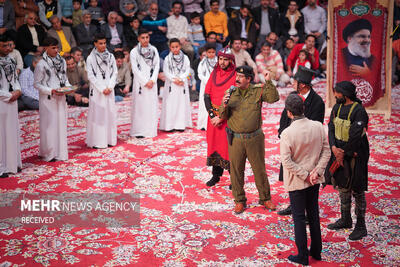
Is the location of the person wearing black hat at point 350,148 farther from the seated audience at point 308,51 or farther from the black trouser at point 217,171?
the seated audience at point 308,51

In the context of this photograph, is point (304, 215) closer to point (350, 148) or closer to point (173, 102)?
point (350, 148)

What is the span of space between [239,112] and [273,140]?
304 cm

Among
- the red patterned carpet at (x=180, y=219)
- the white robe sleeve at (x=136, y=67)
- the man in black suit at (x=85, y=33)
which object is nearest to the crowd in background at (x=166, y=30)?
the man in black suit at (x=85, y=33)

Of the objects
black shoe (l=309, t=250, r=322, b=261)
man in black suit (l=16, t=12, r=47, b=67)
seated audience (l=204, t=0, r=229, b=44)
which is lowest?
black shoe (l=309, t=250, r=322, b=261)

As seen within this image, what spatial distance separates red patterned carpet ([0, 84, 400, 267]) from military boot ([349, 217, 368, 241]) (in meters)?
0.08

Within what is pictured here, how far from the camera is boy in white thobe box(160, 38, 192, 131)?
8461 mm

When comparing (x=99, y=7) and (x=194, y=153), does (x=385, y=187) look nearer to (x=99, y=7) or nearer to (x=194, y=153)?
(x=194, y=153)

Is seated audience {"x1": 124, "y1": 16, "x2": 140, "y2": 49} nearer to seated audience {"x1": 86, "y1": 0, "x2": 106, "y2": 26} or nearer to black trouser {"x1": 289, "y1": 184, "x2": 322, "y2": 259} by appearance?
seated audience {"x1": 86, "y1": 0, "x2": 106, "y2": 26}

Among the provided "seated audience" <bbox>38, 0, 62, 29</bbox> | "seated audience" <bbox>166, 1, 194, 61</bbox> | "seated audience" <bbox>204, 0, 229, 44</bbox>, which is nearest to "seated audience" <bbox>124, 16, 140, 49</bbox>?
"seated audience" <bbox>166, 1, 194, 61</bbox>

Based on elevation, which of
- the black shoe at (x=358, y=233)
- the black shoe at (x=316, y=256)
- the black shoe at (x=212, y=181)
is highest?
the black shoe at (x=212, y=181)

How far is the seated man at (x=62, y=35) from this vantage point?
1087cm

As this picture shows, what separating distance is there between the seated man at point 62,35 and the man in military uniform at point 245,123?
6.98 meters

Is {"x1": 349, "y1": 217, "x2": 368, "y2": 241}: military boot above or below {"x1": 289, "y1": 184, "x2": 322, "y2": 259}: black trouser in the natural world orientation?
below

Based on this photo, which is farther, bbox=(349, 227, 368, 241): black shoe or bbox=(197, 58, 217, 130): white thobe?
bbox=(197, 58, 217, 130): white thobe
